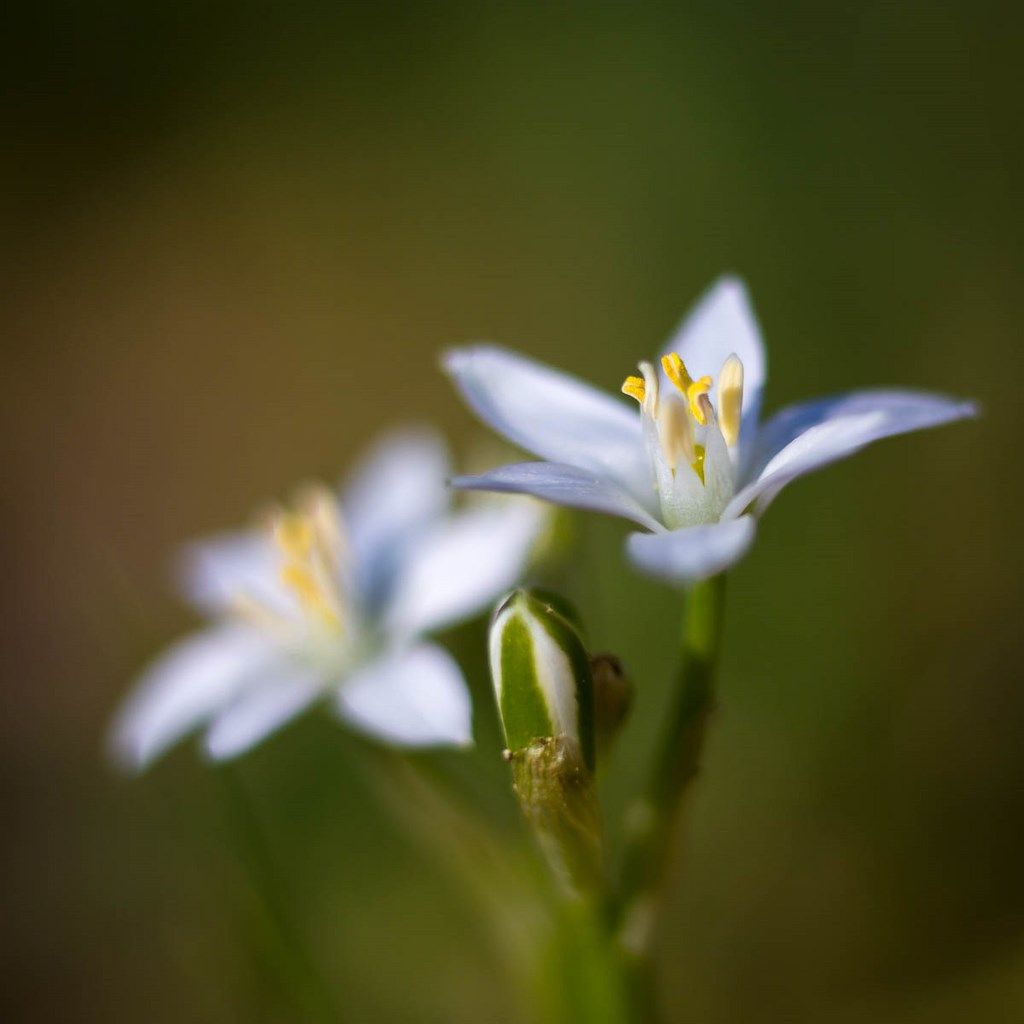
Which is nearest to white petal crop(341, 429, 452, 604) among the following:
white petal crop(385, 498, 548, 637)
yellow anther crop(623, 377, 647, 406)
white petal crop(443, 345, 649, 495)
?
white petal crop(385, 498, 548, 637)

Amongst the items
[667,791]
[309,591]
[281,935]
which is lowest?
[281,935]

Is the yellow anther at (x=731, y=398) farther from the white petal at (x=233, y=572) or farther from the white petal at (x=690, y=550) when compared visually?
the white petal at (x=233, y=572)

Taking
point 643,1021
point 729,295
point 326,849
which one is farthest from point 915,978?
point 729,295

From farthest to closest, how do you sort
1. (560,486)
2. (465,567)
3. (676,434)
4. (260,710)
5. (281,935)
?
(281,935)
(465,567)
(260,710)
(676,434)
(560,486)

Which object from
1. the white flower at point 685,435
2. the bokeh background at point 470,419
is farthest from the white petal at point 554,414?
the bokeh background at point 470,419

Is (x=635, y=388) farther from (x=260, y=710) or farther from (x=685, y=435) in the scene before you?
(x=260, y=710)

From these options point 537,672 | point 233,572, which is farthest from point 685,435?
point 233,572

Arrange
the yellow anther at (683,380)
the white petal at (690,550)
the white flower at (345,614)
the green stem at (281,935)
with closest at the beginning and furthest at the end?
the white petal at (690,550) → the yellow anther at (683,380) → the white flower at (345,614) → the green stem at (281,935)
